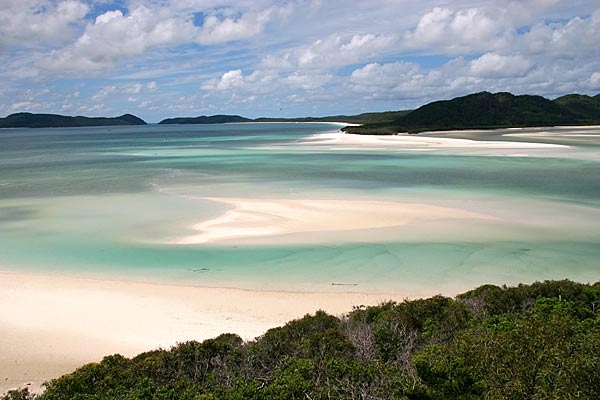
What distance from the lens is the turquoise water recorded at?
13898mm

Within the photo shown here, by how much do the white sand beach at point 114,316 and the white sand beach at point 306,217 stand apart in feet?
15.7

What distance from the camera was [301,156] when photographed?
5047cm

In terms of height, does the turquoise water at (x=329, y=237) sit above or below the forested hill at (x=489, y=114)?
below

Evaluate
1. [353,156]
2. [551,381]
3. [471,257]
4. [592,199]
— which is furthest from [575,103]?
[551,381]

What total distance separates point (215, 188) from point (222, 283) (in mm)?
16457

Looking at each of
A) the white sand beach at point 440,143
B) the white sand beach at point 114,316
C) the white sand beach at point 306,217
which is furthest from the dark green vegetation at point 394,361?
the white sand beach at point 440,143

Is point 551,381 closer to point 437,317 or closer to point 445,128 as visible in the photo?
point 437,317

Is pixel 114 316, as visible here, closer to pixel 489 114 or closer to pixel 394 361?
pixel 394 361

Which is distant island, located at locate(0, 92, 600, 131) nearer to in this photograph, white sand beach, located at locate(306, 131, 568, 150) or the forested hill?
the forested hill

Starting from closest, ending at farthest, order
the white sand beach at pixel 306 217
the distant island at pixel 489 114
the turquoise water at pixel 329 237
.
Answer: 1. the turquoise water at pixel 329 237
2. the white sand beach at pixel 306 217
3. the distant island at pixel 489 114

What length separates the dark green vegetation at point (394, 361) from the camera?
5.52m

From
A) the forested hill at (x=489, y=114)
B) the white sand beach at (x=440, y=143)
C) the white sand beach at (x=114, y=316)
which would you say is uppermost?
the forested hill at (x=489, y=114)

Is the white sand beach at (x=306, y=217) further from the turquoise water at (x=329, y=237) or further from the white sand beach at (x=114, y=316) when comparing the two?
the white sand beach at (x=114, y=316)

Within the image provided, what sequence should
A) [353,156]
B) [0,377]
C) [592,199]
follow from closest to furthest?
[0,377]
[592,199]
[353,156]
